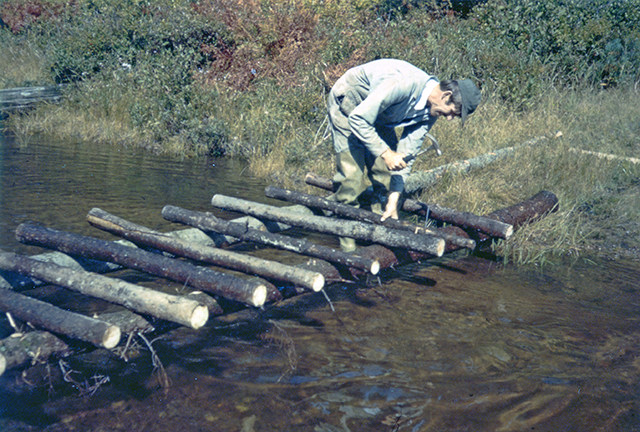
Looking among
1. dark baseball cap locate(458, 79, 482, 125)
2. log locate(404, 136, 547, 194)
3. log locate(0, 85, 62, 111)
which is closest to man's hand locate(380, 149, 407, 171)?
dark baseball cap locate(458, 79, 482, 125)

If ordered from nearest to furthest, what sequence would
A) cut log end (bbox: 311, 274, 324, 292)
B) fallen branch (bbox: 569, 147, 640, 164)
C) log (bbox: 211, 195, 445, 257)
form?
cut log end (bbox: 311, 274, 324, 292)
log (bbox: 211, 195, 445, 257)
fallen branch (bbox: 569, 147, 640, 164)

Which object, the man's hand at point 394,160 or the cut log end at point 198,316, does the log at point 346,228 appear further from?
the cut log end at point 198,316

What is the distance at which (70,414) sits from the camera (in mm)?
2422

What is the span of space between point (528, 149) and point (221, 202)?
179 inches

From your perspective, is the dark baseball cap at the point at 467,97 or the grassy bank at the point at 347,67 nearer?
the dark baseball cap at the point at 467,97

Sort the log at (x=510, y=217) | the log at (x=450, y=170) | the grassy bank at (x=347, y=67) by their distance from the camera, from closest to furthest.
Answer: the log at (x=510, y=217) → the log at (x=450, y=170) → the grassy bank at (x=347, y=67)

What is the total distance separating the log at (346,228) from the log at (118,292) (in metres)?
1.72

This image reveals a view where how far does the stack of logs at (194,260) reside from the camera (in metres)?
2.47

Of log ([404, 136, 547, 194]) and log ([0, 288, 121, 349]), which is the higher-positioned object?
log ([0, 288, 121, 349])

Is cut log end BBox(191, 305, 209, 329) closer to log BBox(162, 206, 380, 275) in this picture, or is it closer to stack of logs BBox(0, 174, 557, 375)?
stack of logs BBox(0, 174, 557, 375)

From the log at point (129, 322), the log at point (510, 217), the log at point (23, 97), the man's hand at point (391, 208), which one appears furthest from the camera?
the log at point (23, 97)

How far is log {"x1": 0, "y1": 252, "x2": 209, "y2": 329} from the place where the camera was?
2.50 m

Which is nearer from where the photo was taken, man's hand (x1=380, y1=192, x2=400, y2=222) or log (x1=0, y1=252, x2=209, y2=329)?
log (x1=0, y1=252, x2=209, y2=329)

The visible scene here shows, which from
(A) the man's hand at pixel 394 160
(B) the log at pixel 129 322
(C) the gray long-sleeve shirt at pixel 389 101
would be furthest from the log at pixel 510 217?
(B) the log at pixel 129 322
